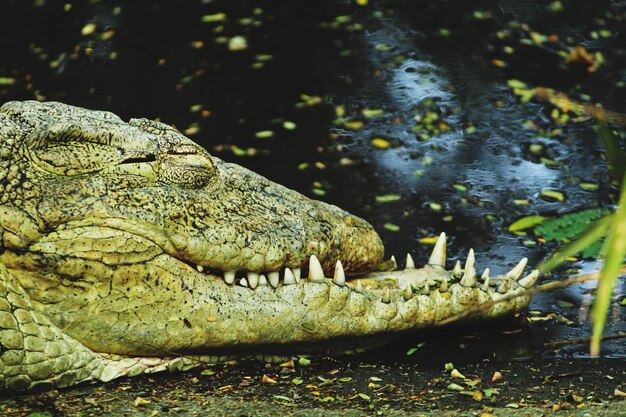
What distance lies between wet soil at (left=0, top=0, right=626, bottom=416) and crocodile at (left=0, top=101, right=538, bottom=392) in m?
0.19

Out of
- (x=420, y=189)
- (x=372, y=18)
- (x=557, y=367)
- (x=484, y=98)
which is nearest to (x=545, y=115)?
(x=484, y=98)

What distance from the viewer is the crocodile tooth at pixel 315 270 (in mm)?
4504

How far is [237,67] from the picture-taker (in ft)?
30.9

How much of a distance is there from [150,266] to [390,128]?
4251 millimetres

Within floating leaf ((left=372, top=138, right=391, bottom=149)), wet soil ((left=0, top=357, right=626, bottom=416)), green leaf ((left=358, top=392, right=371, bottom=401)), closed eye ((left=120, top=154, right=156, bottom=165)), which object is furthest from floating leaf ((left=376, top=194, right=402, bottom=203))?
green leaf ((left=358, top=392, right=371, bottom=401))

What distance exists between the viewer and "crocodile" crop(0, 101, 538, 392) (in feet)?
13.6

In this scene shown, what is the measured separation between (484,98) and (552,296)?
3.31m

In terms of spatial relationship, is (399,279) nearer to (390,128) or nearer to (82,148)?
(82,148)

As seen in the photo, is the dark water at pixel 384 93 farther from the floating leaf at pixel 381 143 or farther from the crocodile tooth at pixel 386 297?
the crocodile tooth at pixel 386 297

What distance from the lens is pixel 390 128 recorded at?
810cm

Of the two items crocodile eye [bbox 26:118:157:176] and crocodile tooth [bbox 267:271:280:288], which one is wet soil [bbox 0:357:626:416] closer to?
crocodile tooth [bbox 267:271:280:288]

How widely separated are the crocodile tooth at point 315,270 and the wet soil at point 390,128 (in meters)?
0.46

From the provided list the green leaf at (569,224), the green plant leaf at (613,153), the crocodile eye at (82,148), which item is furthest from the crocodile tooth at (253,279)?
the green plant leaf at (613,153)

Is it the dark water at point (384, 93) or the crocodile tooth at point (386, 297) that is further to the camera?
the dark water at point (384, 93)
